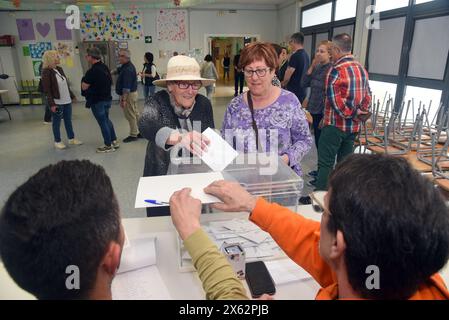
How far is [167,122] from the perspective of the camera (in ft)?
5.00

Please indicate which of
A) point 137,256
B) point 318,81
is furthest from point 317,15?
point 137,256

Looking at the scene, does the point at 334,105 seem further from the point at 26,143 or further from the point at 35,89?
the point at 35,89

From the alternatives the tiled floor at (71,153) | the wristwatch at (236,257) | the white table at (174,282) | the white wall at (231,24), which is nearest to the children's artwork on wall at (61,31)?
the tiled floor at (71,153)

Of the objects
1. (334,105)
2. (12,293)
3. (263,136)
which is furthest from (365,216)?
(334,105)

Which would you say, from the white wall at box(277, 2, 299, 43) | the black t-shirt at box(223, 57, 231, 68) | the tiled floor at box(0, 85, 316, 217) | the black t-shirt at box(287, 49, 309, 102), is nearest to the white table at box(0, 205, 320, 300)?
the tiled floor at box(0, 85, 316, 217)

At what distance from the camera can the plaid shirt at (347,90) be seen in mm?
2627

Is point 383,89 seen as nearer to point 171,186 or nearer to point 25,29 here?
point 171,186

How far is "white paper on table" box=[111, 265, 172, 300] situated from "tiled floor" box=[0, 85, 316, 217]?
6.10ft

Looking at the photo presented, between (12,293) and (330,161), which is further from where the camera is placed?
(330,161)

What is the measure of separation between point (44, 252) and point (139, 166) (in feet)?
11.8

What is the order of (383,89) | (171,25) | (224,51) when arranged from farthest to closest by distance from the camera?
1. (224,51)
2. (171,25)
3. (383,89)

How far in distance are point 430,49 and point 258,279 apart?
4.09 metres

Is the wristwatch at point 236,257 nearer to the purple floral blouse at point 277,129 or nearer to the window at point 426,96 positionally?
the purple floral blouse at point 277,129

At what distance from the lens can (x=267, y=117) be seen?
1.64 m
